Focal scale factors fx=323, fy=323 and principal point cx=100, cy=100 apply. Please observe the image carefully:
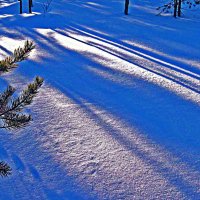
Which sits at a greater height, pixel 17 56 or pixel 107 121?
pixel 17 56

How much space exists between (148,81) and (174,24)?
5.97 metres

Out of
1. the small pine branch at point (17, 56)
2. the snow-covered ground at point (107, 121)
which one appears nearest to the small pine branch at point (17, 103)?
the small pine branch at point (17, 56)

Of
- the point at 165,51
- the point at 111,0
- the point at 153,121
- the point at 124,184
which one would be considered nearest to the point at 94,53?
the point at 165,51

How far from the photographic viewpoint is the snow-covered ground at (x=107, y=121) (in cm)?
277

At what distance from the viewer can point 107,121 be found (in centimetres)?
392

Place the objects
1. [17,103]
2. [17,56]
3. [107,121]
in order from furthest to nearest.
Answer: [107,121], [17,103], [17,56]

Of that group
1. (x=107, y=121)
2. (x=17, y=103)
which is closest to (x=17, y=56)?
(x=17, y=103)

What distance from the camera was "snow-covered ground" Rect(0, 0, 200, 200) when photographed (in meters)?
2.77

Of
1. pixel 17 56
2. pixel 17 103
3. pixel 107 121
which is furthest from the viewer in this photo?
pixel 107 121

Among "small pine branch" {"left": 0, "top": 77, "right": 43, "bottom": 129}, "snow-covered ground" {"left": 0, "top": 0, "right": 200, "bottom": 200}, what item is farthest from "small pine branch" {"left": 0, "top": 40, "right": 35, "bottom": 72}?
"snow-covered ground" {"left": 0, "top": 0, "right": 200, "bottom": 200}

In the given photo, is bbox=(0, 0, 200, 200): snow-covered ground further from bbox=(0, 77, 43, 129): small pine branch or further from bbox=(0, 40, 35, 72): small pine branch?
bbox=(0, 40, 35, 72): small pine branch

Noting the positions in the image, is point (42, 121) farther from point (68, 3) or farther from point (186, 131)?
point (68, 3)

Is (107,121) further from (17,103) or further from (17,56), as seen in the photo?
(17,56)

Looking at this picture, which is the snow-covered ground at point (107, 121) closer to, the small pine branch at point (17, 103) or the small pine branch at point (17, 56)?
the small pine branch at point (17, 103)
